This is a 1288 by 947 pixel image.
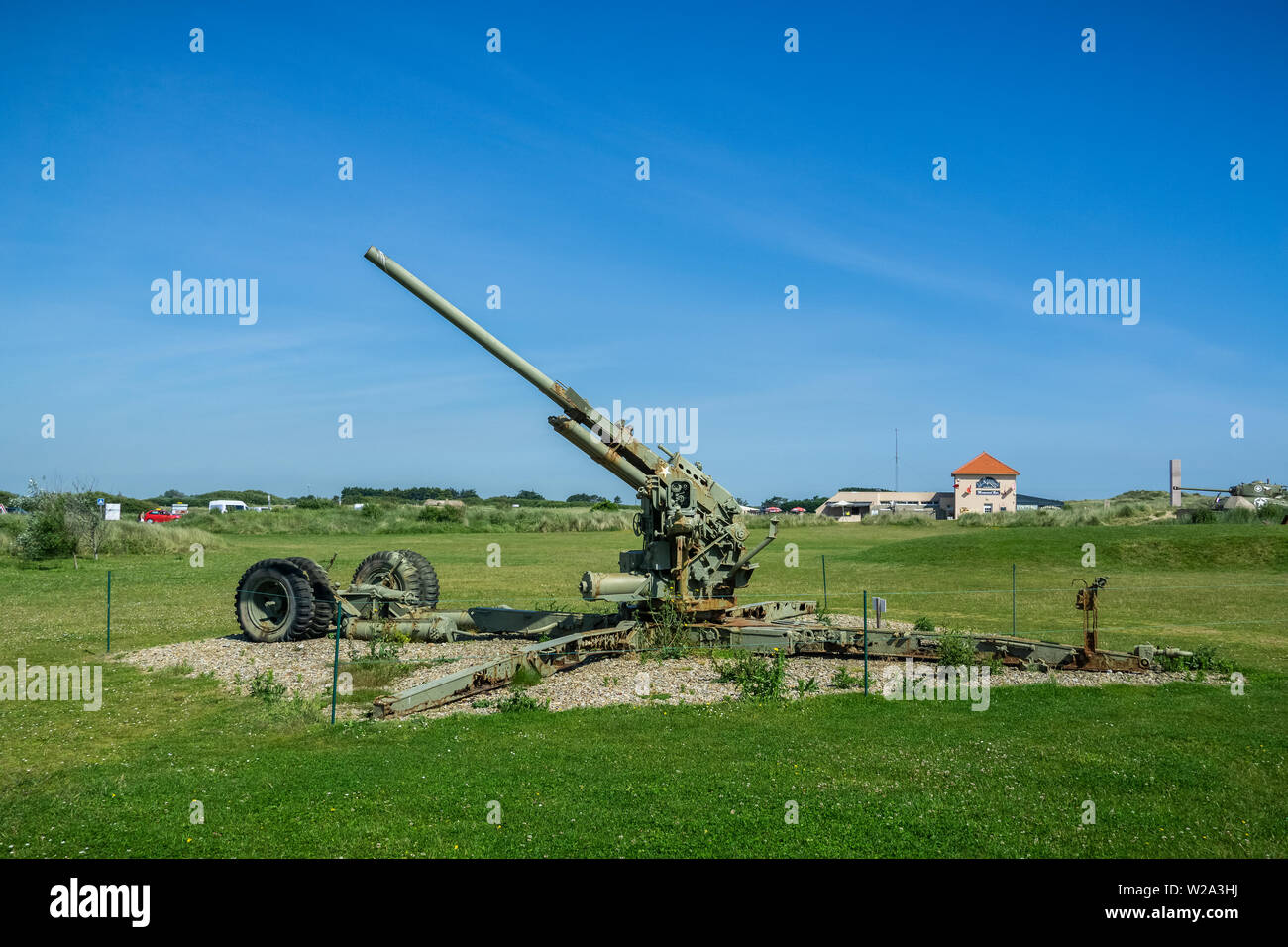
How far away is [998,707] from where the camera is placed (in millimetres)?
10766

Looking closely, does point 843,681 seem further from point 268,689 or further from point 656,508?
point 268,689

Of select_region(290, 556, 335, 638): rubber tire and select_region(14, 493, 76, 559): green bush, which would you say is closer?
select_region(290, 556, 335, 638): rubber tire

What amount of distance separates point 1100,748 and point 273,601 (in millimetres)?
12886

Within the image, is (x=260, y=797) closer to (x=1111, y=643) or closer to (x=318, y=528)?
(x=1111, y=643)

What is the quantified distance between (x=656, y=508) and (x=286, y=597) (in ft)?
21.1

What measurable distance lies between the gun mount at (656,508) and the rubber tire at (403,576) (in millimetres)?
3599

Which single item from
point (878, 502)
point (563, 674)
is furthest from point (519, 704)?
point (878, 502)

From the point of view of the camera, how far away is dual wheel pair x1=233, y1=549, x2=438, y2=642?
1539 cm

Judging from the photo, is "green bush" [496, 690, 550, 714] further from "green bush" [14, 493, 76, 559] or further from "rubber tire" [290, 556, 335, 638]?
"green bush" [14, 493, 76, 559]

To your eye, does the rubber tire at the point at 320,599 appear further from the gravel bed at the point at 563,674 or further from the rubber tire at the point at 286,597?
the gravel bed at the point at 563,674

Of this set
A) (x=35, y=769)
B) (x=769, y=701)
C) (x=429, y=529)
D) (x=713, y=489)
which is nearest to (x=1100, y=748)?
(x=769, y=701)

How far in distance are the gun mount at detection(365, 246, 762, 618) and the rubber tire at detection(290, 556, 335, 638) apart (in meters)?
4.47

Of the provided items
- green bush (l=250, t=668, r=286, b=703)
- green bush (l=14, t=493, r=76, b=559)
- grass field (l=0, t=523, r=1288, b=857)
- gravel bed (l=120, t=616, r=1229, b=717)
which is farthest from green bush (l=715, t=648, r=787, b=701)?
green bush (l=14, t=493, r=76, b=559)

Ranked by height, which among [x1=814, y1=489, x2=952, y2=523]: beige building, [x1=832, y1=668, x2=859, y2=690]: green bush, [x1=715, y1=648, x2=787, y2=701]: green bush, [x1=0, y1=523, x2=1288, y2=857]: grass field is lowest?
[x1=0, y1=523, x2=1288, y2=857]: grass field
